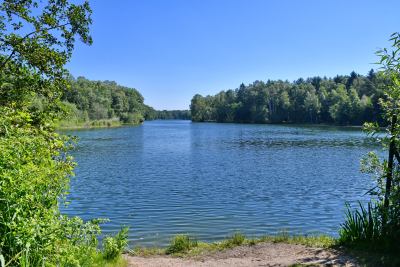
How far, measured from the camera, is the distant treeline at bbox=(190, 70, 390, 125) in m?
87.8

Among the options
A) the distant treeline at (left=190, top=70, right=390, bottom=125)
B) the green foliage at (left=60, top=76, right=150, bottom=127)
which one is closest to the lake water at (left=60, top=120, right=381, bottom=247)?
the green foliage at (left=60, top=76, right=150, bottom=127)

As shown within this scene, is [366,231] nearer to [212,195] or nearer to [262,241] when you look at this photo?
[262,241]

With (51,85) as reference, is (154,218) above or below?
below

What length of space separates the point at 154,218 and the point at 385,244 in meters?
7.45

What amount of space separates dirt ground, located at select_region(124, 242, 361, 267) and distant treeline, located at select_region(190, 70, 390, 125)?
273ft

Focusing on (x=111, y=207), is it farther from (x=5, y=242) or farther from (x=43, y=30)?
(x=5, y=242)

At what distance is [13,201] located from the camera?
4.08 meters

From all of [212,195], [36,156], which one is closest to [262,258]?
[36,156]

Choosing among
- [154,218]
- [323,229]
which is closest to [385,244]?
[323,229]

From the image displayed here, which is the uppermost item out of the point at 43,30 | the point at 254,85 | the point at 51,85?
the point at 254,85

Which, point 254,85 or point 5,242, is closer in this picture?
point 5,242

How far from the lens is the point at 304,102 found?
10619 cm

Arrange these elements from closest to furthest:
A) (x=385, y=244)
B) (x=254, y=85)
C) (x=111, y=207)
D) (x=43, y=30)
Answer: (x=385, y=244)
(x=43, y=30)
(x=111, y=207)
(x=254, y=85)

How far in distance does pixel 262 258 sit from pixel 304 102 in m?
108
